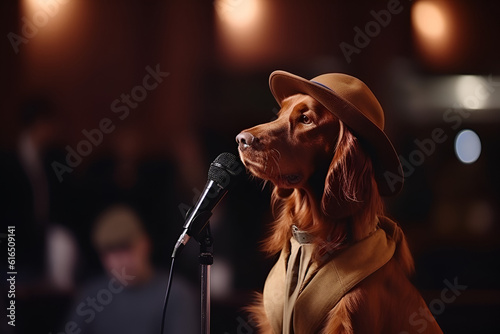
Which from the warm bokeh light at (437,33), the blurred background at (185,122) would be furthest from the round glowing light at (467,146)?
the warm bokeh light at (437,33)

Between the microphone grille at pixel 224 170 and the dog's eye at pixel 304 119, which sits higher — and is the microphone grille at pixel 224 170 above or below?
above

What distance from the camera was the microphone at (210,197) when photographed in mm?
1435

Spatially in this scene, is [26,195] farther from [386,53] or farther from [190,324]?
[386,53]

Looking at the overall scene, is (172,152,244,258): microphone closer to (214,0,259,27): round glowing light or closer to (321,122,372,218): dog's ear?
(321,122,372,218): dog's ear

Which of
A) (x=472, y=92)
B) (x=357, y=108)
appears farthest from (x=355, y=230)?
(x=472, y=92)

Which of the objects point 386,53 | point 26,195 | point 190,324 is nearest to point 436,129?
point 386,53

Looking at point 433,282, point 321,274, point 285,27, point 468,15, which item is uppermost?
point 285,27

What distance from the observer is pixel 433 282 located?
179 centimetres

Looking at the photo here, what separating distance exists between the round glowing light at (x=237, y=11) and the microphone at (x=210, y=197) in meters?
0.63

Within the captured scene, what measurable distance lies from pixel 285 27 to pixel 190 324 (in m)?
1.14

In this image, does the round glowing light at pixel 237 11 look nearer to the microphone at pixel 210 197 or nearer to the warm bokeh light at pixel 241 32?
the warm bokeh light at pixel 241 32

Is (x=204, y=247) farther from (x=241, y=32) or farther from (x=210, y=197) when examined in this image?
(x=241, y=32)

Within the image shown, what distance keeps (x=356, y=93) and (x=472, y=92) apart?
0.54 meters

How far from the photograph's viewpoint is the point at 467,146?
1829mm
